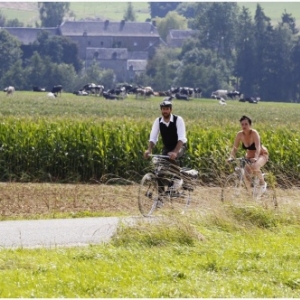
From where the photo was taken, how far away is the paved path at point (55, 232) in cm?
1335

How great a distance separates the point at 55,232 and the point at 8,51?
162 m

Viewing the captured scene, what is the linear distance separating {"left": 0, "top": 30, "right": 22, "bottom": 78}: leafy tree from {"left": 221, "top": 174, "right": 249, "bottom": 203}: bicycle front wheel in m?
146

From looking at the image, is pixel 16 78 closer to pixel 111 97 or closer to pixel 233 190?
pixel 111 97

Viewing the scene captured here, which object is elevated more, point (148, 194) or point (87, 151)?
point (148, 194)

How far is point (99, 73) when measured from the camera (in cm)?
17525

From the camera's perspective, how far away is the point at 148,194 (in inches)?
615

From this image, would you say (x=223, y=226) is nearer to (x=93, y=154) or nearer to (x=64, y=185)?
(x=64, y=185)

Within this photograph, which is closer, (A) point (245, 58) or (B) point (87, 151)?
(B) point (87, 151)

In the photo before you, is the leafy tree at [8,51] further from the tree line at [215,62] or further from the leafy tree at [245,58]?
the leafy tree at [245,58]

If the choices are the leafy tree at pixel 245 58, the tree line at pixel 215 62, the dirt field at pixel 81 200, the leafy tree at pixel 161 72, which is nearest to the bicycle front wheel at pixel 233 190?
A: the dirt field at pixel 81 200

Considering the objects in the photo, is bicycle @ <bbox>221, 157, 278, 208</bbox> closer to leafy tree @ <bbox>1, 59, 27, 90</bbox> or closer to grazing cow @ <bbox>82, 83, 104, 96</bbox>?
grazing cow @ <bbox>82, 83, 104, 96</bbox>

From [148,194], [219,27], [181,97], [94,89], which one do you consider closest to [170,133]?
[148,194]

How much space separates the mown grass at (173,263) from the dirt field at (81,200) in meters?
1.16

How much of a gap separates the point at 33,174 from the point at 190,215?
41.3ft
